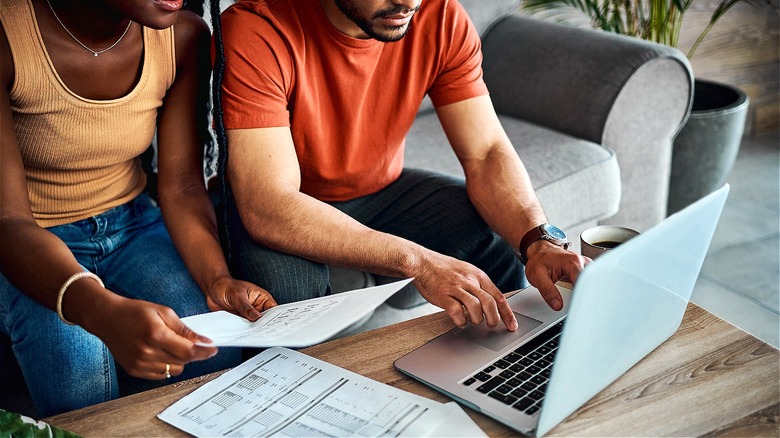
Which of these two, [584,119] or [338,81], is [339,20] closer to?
[338,81]

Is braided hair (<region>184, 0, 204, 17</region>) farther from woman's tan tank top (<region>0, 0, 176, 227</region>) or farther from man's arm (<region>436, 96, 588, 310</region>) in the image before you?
man's arm (<region>436, 96, 588, 310</region>)

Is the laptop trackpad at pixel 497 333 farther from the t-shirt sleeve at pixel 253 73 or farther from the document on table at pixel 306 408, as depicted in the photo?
the t-shirt sleeve at pixel 253 73

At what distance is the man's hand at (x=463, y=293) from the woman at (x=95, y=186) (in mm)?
238

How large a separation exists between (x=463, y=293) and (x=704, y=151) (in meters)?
1.52

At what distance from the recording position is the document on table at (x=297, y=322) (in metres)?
0.88

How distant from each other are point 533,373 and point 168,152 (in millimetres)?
746

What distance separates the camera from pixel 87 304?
1.00m

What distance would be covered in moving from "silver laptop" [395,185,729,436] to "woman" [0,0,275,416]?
30 centimetres

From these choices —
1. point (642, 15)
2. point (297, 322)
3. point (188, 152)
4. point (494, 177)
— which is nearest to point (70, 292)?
point (297, 322)

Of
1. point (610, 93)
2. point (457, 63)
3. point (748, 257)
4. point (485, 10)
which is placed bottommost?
point (748, 257)

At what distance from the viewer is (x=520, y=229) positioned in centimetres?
138

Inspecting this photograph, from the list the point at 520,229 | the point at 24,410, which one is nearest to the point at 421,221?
the point at 520,229

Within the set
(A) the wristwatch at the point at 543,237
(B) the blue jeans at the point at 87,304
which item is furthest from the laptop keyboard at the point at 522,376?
(B) the blue jeans at the point at 87,304

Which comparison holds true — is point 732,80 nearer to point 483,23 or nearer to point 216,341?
point 483,23
